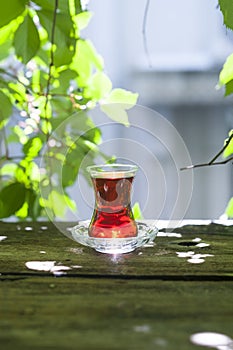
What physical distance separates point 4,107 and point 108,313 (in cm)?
46

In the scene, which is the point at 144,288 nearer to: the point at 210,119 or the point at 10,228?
the point at 10,228

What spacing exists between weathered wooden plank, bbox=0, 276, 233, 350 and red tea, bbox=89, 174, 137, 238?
10cm

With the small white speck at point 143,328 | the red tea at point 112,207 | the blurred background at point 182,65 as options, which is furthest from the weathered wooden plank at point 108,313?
the blurred background at point 182,65

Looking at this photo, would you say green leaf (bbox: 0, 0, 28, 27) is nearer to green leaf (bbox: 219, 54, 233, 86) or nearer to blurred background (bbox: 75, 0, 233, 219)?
green leaf (bbox: 219, 54, 233, 86)

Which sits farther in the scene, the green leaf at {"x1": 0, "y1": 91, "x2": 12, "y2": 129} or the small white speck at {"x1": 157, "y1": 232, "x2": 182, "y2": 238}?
the green leaf at {"x1": 0, "y1": 91, "x2": 12, "y2": 129}

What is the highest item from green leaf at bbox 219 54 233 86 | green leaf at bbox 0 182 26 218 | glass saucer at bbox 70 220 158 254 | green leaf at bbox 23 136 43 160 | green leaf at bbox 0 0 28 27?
green leaf at bbox 0 0 28 27

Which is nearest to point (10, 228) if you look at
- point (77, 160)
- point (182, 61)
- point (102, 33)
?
point (77, 160)

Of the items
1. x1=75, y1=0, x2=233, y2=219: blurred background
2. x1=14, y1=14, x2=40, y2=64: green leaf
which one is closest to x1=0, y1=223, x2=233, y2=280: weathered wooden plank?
x1=14, y1=14, x2=40, y2=64: green leaf

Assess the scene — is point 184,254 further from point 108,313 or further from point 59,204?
point 59,204

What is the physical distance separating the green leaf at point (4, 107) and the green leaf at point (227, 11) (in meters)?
0.34

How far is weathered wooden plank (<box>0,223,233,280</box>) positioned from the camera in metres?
0.59

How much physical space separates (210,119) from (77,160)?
6.08 feet

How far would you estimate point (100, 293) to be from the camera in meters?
0.54

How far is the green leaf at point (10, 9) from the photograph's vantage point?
0.71 metres
